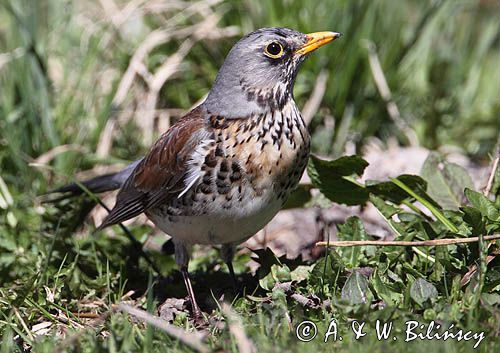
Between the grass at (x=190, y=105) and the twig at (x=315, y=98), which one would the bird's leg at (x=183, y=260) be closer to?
the grass at (x=190, y=105)

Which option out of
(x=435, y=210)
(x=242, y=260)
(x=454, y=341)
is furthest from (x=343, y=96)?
(x=454, y=341)

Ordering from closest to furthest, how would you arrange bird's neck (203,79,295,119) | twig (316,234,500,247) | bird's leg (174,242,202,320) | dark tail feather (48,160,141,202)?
1. twig (316,234,500,247)
2. bird's neck (203,79,295,119)
3. bird's leg (174,242,202,320)
4. dark tail feather (48,160,141,202)

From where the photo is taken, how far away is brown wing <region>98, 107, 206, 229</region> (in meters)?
4.58

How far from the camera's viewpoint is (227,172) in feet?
14.3

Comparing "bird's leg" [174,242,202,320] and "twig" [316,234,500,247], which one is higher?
"twig" [316,234,500,247]

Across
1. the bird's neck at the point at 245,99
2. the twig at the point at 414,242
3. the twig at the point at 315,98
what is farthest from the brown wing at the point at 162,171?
the twig at the point at 315,98

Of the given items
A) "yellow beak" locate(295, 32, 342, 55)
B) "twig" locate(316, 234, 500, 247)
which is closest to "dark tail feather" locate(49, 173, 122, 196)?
"yellow beak" locate(295, 32, 342, 55)

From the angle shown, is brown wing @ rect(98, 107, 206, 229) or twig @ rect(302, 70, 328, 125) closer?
brown wing @ rect(98, 107, 206, 229)

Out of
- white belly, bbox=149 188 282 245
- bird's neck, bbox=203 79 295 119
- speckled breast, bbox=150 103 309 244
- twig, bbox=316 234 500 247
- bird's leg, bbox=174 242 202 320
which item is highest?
bird's neck, bbox=203 79 295 119

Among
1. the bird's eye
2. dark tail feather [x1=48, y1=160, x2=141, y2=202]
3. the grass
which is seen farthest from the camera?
dark tail feather [x1=48, y1=160, x2=141, y2=202]

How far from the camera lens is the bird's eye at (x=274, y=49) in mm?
4664

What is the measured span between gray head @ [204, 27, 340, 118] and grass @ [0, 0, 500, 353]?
761 millimetres

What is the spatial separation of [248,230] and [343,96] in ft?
9.12

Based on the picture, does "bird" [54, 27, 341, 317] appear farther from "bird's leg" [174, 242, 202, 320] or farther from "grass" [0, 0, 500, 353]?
"grass" [0, 0, 500, 353]
